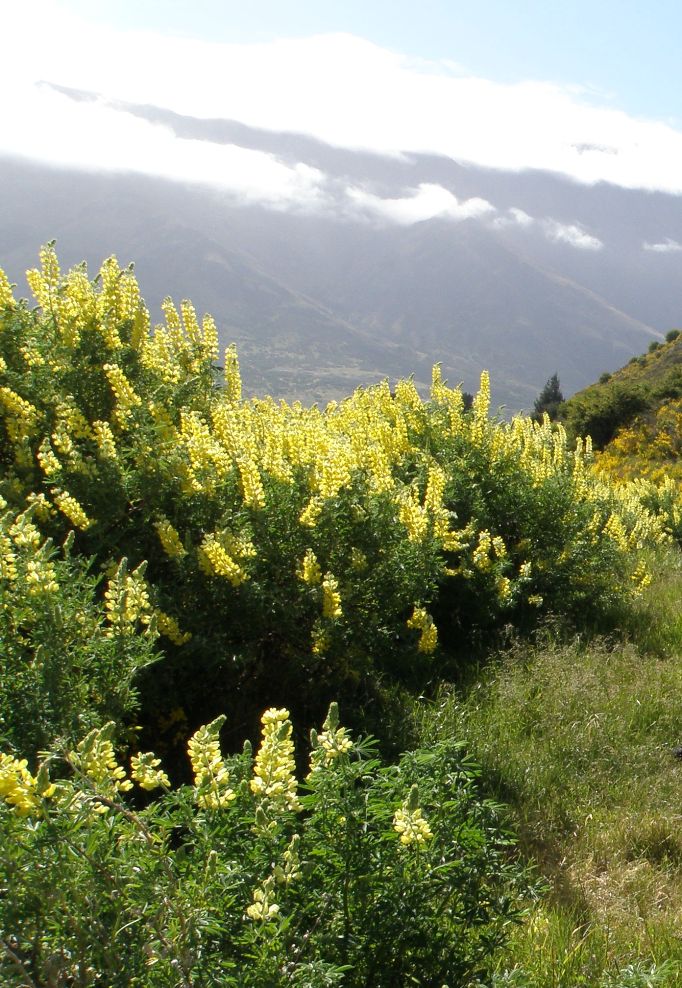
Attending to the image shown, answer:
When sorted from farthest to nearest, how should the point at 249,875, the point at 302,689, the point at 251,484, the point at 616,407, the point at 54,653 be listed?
1. the point at 616,407
2. the point at 302,689
3. the point at 251,484
4. the point at 54,653
5. the point at 249,875

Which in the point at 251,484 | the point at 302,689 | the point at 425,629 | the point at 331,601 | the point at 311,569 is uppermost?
the point at 251,484

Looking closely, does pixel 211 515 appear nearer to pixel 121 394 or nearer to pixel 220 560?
pixel 220 560

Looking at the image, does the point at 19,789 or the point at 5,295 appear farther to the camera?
the point at 5,295

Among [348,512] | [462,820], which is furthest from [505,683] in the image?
[462,820]

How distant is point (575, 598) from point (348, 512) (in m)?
2.58

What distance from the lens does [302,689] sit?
4.16 m

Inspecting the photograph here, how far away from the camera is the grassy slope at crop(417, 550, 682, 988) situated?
2.66 m

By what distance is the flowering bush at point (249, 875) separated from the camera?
1.61m

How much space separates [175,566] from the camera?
150 inches

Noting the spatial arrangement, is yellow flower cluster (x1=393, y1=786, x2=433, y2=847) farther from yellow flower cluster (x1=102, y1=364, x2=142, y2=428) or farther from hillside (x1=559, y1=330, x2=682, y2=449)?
hillside (x1=559, y1=330, x2=682, y2=449)

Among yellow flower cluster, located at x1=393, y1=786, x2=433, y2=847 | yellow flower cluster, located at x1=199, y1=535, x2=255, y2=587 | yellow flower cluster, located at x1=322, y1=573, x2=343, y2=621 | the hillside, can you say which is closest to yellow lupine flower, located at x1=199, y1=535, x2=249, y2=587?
yellow flower cluster, located at x1=199, y1=535, x2=255, y2=587

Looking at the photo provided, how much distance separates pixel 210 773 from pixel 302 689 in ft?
7.31

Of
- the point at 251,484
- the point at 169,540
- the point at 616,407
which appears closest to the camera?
the point at 169,540

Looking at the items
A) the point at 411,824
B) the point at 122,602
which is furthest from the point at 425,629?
the point at 411,824
